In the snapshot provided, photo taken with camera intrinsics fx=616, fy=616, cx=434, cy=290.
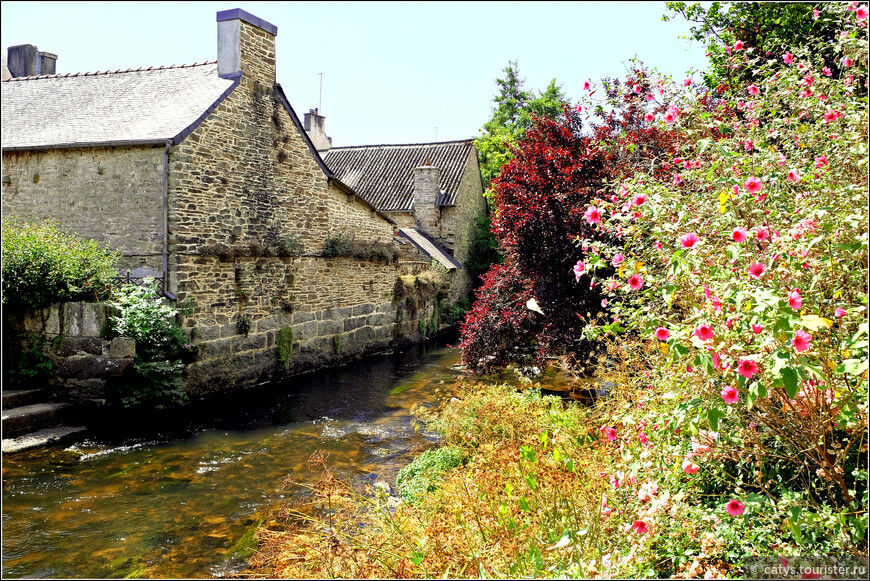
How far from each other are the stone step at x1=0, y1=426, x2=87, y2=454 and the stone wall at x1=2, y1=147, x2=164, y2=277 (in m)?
3.04

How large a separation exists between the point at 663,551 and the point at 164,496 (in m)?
5.46

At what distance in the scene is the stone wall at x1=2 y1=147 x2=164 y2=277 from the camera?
35.7 feet

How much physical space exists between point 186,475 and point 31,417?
3.03m

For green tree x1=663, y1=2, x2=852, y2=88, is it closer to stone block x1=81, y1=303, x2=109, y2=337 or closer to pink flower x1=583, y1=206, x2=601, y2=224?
pink flower x1=583, y1=206, x2=601, y2=224

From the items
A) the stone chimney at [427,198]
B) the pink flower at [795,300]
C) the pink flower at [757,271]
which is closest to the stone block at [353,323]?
the stone chimney at [427,198]

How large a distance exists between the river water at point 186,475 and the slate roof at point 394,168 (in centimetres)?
1458

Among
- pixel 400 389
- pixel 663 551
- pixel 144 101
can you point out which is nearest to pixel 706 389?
pixel 663 551

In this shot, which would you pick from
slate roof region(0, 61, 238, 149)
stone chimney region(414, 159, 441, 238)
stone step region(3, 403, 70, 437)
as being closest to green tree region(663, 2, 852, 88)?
slate roof region(0, 61, 238, 149)

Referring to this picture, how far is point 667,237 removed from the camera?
4.13 meters

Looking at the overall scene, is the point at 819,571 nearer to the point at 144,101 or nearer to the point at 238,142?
the point at 238,142

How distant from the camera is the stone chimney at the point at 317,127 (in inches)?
1257

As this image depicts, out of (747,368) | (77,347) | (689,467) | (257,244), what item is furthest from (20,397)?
(747,368)

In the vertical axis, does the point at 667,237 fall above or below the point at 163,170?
below

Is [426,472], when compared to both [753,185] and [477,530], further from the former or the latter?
[753,185]
